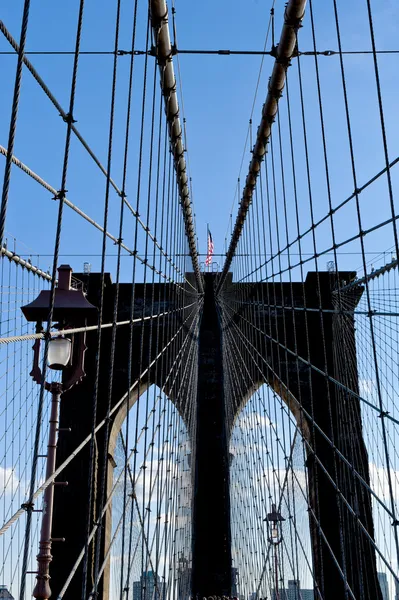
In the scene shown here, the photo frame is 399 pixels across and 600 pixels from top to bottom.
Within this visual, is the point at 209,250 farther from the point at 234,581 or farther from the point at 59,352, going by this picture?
the point at 59,352

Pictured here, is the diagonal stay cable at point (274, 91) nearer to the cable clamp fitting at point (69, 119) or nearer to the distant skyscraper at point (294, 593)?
the cable clamp fitting at point (69, 119)

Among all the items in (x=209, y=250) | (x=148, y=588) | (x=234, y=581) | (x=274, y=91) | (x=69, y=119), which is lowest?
(x=148, y=588)

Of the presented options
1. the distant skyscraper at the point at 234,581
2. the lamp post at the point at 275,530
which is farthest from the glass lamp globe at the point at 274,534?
the distant skyscraper at the point at 234,581

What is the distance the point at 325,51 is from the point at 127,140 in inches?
60.2

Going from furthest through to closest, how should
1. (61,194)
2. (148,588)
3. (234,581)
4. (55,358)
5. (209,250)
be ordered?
1. (209,250)
2. (234,581)
3. (148,588)
4. (55,358)
5. (61,194)

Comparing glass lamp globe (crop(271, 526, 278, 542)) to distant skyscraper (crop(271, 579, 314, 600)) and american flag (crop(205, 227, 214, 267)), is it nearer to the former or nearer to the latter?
distant skyscraper (crop(271, 579, 314, 600))

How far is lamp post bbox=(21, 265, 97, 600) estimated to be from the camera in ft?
11.0

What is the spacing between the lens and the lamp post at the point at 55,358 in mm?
3365

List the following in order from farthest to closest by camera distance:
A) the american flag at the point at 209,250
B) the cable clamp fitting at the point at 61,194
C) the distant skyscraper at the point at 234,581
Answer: the american flag at the point at 209,250
the distant skyscraper at the point at 234,581
the cable clamp fitting at the point at 61,194

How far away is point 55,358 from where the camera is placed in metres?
3.36

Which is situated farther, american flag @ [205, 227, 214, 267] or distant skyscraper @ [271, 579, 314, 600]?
american flag @ [205, 227, 214, 267]

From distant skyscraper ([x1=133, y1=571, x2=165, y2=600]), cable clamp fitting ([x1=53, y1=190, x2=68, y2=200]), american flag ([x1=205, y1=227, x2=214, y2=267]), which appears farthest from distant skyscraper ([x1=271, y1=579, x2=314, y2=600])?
american flag ([x1=205, y1=227, x2=214, y2=267])

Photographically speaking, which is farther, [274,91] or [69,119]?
[274,91]

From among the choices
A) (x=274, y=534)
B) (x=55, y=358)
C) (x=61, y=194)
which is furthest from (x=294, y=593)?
(x=61, y=194)
